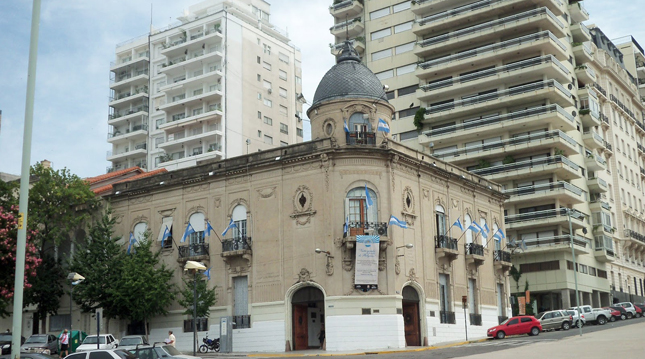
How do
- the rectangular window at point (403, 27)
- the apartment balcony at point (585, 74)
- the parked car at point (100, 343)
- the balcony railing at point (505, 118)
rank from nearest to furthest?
the parked car at point (100, 343)
the balcony railing at point (505, 118)
the apartment balcony at point (585, 74)
the rectangular window at point (403, 27)

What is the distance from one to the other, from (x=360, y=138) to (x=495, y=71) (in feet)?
104

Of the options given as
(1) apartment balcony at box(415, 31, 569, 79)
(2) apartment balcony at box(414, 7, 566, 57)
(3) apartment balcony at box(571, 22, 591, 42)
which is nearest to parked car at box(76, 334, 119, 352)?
(1) apartment balcony at box(415, 31, 569, 79)

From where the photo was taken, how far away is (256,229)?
152ft

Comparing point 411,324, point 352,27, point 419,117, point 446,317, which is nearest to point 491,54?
point 419,117

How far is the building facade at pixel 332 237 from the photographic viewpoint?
42719 millimetres

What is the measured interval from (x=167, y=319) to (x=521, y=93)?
40.1 meters

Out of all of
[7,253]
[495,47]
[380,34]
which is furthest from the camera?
[380,34]

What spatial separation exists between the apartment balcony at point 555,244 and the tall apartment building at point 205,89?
104 feet

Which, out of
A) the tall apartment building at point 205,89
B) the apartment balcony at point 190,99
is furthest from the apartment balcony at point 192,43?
the apartment balcony at point 190,99

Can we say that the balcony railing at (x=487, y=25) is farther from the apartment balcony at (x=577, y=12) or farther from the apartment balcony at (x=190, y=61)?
the apartment balcony at (x=190, y=61)

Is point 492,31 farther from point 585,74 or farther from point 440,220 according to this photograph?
point 440,220

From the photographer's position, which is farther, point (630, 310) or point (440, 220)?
point (630, 310)

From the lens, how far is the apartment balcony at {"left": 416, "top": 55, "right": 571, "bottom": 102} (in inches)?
2751

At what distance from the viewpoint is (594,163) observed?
76.0 meters
